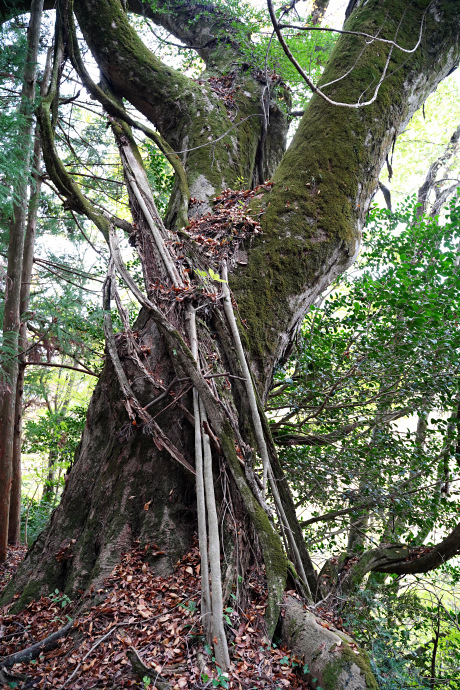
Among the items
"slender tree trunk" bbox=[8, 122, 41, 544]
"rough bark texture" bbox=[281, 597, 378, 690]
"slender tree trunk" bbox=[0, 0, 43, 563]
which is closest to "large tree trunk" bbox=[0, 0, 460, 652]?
"rough bark texture" bbox=[281, 597, 378, 690]

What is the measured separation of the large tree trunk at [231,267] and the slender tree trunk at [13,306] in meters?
0.77

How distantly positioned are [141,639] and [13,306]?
382 cm

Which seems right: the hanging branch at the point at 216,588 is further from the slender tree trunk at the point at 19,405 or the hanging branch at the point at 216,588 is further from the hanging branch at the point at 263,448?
the slender tree trunk at the point at 19,405

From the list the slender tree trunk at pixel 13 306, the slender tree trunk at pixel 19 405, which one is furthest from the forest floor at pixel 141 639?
the slender tree trunk at pixel 19 405

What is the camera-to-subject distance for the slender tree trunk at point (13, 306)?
4.19 metres

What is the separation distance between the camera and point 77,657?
5.86 feet

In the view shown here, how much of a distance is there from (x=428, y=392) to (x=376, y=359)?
518mm

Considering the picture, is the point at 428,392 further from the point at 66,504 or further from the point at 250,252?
the point at 66,504

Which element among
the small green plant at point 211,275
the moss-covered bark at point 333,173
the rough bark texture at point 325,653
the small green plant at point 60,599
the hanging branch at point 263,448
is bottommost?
the rough bark texture at point 325,653

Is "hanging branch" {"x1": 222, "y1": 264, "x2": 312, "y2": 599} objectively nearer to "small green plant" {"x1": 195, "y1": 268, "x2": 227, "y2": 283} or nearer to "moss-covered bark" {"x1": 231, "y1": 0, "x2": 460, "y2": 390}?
"moss-covered bark" {"x1": 231, "y1": 0, "x2": 460, "y2": 390}

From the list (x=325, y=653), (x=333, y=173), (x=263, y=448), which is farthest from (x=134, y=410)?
(x=333, y=173)

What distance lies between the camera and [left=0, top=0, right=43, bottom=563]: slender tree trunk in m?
4.19

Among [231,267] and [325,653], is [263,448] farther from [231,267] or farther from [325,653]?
[231,267]

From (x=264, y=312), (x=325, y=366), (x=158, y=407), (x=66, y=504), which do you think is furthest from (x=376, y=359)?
(x=66, y=504)
